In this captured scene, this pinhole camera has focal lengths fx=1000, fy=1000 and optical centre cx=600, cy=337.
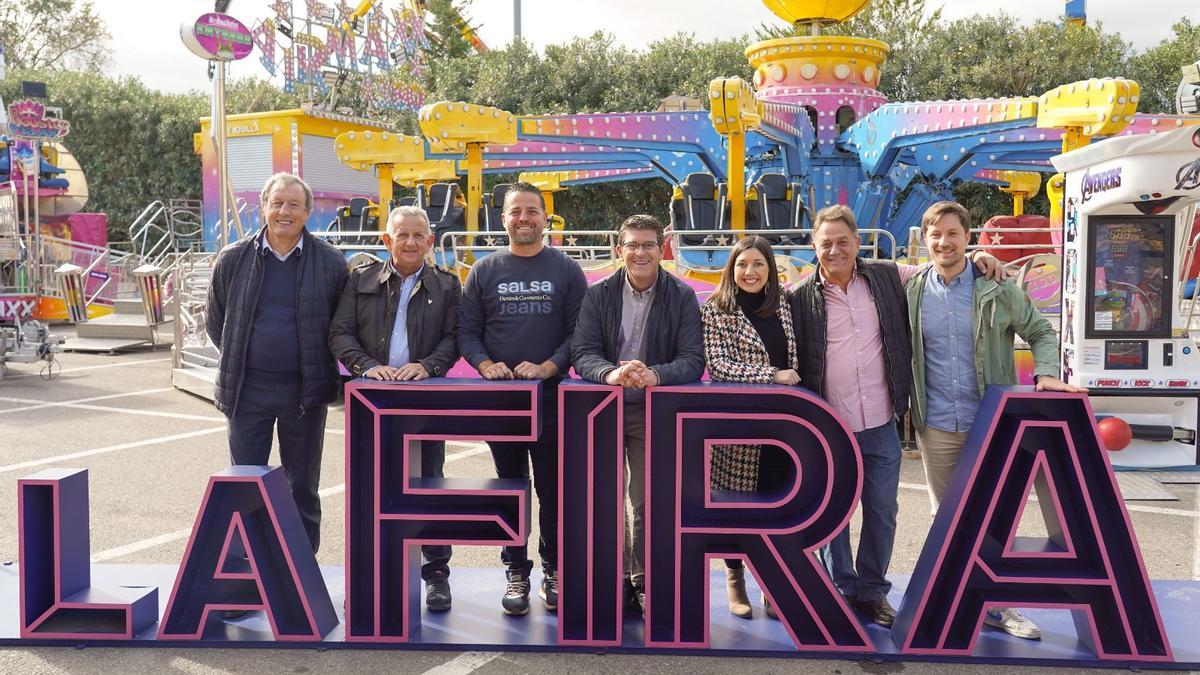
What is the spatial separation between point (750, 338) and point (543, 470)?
3.16 ft

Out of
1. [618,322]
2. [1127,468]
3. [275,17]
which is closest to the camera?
[618,322]

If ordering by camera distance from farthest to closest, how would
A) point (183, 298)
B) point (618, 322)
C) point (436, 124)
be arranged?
point (183, 298)
point (436, 124)
point (618, 322)

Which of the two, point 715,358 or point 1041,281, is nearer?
point 715,358

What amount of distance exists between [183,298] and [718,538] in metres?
10.6

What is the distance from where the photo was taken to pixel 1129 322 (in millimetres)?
6742

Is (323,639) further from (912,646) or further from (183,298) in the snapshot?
(183,298)

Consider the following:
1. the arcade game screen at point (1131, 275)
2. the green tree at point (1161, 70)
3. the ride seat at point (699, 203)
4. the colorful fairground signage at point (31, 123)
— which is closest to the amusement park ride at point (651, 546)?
the arcade game screen at point (1131, 275)

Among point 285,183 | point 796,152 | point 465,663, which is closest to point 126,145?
point 796,152

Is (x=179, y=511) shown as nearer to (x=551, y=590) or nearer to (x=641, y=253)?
(x=551, y=590)

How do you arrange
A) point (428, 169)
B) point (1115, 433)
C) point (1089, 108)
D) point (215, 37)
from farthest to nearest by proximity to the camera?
point (428, 169), point (215, 37), point (1089, 108), point (1115, 433)

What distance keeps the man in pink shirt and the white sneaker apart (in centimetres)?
39

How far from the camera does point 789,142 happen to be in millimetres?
13617

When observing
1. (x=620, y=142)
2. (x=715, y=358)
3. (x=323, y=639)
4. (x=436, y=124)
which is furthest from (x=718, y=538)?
(x=620, y=142)

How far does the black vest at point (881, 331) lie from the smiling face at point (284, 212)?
1961 millimetres
